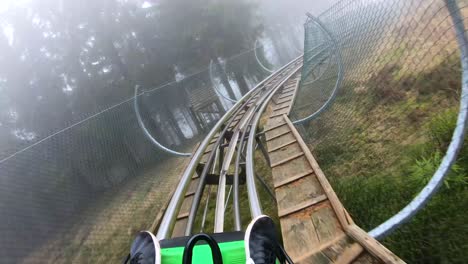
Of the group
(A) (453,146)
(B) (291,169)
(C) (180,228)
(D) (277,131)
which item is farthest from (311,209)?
(D) (277,131)

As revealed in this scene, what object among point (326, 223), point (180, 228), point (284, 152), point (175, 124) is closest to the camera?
point (326, 223)

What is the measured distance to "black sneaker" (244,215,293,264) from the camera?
3.39 feet

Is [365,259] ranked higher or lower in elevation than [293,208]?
lower

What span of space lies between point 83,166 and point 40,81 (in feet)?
23.5

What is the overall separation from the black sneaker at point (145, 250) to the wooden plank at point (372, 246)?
3.18 feet

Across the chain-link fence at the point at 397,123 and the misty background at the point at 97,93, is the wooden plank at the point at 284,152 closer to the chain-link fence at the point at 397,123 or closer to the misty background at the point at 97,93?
the chain-link fence at the point at 397,123

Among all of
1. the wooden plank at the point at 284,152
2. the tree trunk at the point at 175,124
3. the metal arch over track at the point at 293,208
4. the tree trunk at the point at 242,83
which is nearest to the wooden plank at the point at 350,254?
the metal arch over track at the point at 293,208

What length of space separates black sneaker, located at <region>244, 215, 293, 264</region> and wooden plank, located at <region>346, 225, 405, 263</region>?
49 cm

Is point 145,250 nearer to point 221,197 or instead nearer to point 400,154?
point 221,197

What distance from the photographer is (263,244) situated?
1084 millimetres

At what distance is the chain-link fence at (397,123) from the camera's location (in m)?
1.94

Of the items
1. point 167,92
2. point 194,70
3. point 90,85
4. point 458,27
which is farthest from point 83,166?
point 194,70

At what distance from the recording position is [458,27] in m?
1.52

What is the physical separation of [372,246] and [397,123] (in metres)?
2.65
